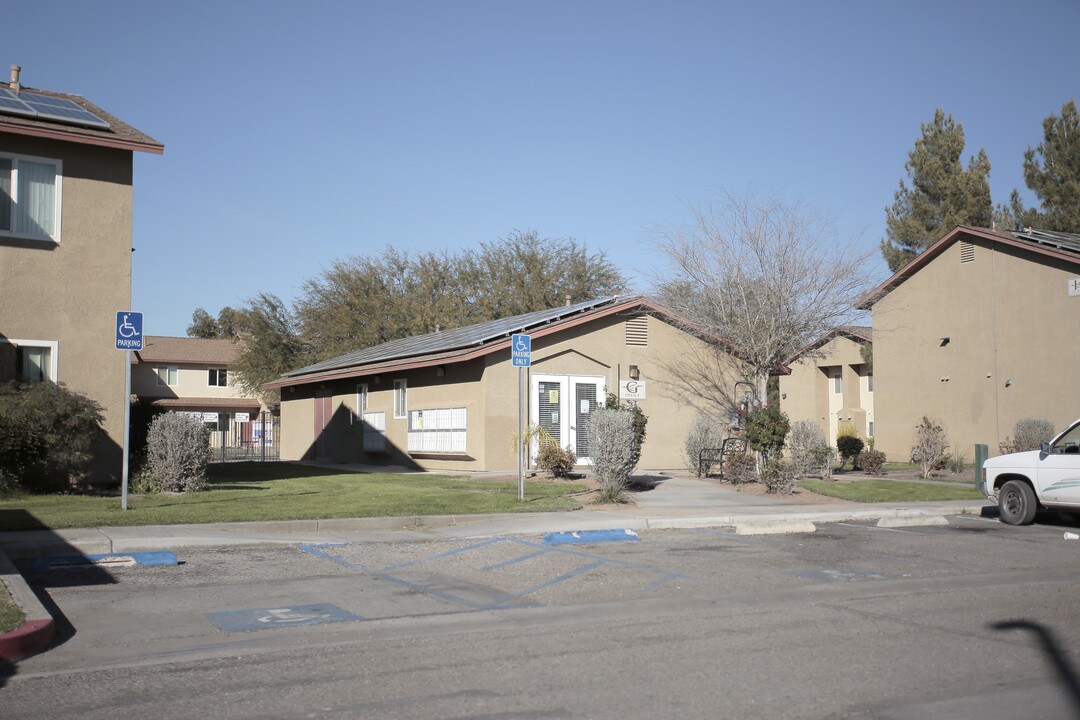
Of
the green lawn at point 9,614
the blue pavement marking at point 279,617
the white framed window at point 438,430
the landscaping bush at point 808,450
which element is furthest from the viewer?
the white framed window at point 438,430

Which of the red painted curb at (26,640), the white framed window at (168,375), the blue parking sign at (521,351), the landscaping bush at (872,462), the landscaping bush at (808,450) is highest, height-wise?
the white framed window at (168,375)

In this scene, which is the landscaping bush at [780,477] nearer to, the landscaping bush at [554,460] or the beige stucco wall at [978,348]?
the landscaping bush at [554,460]

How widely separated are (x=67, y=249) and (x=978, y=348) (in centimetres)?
2552

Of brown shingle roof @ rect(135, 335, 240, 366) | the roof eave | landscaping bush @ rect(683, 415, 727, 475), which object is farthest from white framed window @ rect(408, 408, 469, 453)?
brown shingle roof @ rect(135, 335, 240, 366)

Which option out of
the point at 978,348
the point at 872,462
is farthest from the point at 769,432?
the point at 978,348

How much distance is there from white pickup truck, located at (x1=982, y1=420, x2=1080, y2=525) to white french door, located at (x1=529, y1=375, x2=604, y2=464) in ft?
34.9

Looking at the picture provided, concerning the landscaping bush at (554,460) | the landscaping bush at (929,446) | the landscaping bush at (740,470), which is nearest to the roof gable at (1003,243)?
the landscaping bush at (929,446)

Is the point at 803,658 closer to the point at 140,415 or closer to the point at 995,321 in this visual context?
the point at 140,415

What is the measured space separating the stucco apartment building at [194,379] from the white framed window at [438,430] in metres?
37.7

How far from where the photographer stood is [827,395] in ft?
162

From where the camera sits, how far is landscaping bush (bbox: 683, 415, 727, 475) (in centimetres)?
2381

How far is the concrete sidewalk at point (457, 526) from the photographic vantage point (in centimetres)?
1057

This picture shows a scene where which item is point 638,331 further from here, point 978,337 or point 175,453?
point 175,453

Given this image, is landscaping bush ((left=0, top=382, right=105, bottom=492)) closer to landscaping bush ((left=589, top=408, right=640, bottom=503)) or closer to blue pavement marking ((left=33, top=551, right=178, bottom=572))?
blue pavement marking ((left=33, top=551, right=178, bottom=572))
